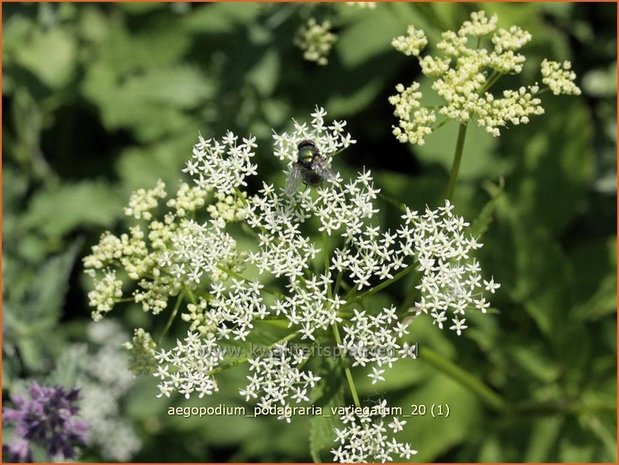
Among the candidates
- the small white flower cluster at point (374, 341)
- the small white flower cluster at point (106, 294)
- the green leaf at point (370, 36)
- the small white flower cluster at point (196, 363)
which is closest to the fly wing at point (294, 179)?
the small white flower cluster at point (374, 341)

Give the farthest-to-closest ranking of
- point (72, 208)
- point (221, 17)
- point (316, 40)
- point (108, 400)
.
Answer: point (72, 208) → point (221, 17) → point (108, 400) → point (316, 40)

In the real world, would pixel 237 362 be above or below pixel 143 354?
below

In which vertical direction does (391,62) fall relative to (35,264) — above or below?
above

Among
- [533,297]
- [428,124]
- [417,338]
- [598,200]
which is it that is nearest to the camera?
[428,124]

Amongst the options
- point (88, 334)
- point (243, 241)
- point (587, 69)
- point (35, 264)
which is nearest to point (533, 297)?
point (243, 241)

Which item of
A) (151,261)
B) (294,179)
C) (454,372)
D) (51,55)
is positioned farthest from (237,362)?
(51,55)

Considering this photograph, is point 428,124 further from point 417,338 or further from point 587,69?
point 587,69

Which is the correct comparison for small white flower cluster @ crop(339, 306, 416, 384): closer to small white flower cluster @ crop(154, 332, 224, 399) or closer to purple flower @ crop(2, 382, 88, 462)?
small white flower cluster @ crop(154, 332, 224, 399)

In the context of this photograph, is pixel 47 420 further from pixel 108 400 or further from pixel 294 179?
pixel 294 179
